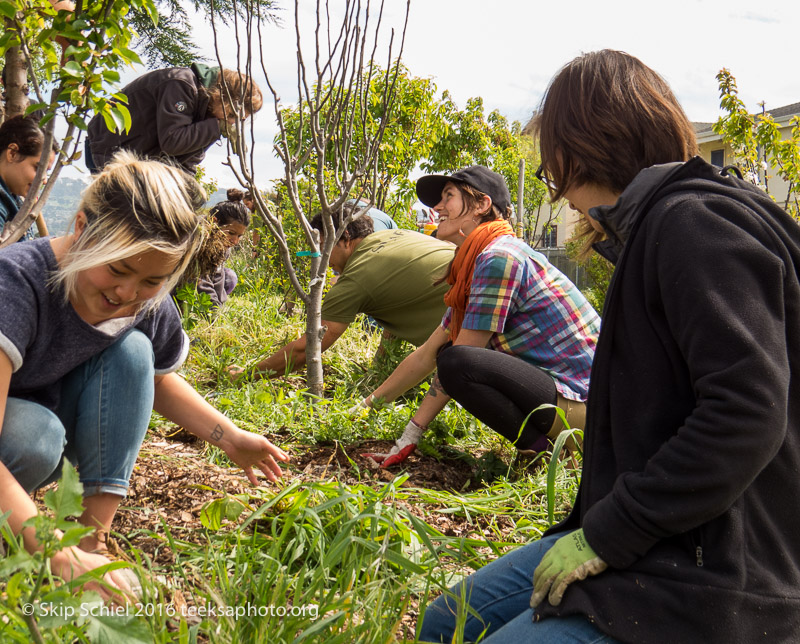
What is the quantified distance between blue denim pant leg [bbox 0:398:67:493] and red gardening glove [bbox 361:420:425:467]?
141 cm

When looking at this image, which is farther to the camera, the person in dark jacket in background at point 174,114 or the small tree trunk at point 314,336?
the person in dark jacket in background at point 174,114

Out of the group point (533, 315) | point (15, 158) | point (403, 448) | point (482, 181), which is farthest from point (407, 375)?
point (15, 158)

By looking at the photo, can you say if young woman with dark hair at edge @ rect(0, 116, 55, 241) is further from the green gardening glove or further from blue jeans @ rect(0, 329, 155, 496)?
the green gardening glove

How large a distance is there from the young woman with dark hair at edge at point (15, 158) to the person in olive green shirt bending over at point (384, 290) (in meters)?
1.44

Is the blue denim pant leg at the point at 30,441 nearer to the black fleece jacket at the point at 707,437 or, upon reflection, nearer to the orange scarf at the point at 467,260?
the black fleece jacket at the point at 707,437

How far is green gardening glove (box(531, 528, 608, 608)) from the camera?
3.82 feet

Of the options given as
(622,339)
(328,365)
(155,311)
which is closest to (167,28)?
A: (328,365)

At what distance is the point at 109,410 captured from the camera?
1.77 metres

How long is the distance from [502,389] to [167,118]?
8.57 feet

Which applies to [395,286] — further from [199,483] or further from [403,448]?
[199,483]

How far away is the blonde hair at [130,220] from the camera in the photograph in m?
1.56

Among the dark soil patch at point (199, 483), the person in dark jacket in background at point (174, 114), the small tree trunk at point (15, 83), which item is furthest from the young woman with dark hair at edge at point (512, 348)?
the small tree trunk at point (15, 83)

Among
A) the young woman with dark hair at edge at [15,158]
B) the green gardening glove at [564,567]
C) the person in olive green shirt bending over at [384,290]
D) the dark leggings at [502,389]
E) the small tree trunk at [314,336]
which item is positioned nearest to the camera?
the green gardening glove at [564,567]

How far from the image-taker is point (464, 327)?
2908 millimetres
